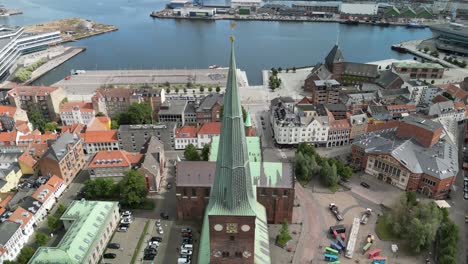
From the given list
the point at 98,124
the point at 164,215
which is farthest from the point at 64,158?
the point at 164,215

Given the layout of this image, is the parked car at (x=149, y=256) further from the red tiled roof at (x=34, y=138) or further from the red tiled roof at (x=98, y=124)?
the red tiled roof at (x=98, y=124)

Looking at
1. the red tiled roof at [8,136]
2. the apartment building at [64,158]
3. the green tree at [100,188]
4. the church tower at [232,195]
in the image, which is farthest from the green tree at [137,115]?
the church tower at [232,195]

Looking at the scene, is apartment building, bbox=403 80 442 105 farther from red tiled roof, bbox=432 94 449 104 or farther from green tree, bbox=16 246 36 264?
green tree, bbox=16 246 36 264

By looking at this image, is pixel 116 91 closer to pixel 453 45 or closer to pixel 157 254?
pixel 157 254

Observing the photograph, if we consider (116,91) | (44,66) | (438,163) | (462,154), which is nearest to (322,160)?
(438,163)

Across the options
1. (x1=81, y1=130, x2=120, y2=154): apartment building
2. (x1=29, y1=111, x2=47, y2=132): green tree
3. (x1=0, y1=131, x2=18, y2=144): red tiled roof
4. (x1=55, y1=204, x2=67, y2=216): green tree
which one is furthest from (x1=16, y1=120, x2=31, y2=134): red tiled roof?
(x1=55, y1=204, x2=67, y2=216): green tree
